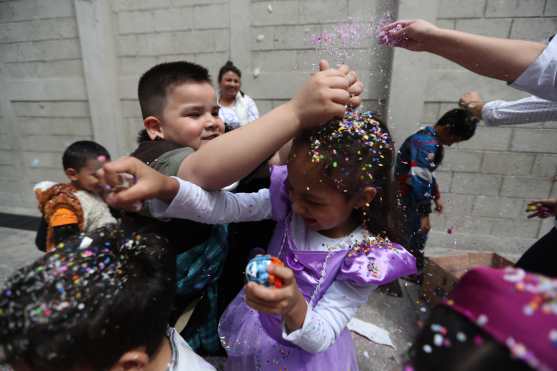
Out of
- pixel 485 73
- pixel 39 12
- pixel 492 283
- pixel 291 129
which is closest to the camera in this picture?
pixel 492 283

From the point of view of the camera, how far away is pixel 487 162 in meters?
3.46

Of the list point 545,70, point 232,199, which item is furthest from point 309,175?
point 545,70

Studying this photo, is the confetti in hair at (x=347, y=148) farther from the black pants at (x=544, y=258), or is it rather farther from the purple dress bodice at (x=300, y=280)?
the black pants at (x=544, y=258)

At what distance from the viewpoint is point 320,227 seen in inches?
40.4

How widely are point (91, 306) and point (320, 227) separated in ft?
2.23

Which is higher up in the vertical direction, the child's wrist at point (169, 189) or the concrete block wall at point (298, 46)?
the concrete block wall at point (298, 46)

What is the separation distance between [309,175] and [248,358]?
0.71 meters

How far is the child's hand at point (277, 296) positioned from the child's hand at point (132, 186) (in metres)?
0.34

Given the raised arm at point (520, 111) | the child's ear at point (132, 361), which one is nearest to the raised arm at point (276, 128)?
the child's ear at point (132, 361)

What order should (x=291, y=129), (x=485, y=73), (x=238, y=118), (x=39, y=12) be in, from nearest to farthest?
(x=291, y=129) < (x=485, y=73) < (x=238, y=118) < (x=39, y=12)

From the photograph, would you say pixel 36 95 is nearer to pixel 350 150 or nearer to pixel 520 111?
pixel 350 150

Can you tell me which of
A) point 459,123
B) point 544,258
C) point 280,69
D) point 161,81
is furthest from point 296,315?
point 280,69

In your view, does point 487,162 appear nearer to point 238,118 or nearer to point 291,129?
point 238,118

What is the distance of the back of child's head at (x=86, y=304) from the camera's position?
0.75 m
